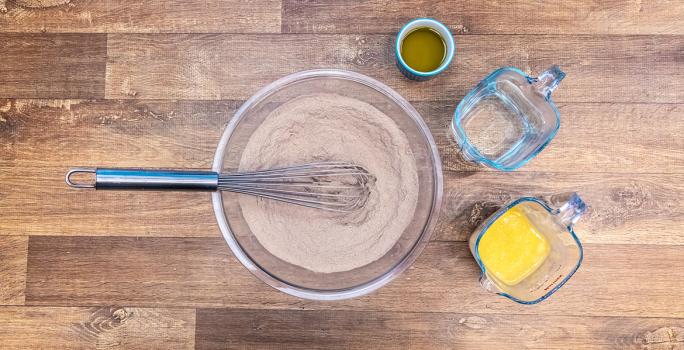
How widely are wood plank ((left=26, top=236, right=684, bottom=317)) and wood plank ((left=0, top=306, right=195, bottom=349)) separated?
22mm

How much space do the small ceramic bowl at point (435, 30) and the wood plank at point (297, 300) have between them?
1.14ft

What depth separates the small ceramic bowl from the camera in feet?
3.27

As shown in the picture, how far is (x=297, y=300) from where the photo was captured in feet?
3.42

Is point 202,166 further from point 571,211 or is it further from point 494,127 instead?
point 571,211

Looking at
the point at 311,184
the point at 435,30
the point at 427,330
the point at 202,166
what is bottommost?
the point at 427,330

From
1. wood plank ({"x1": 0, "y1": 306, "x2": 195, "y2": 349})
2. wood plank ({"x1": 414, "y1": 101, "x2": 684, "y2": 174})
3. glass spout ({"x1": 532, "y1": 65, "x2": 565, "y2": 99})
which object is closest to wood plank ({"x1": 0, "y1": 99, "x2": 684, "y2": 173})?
wood plank ({"x1": 414, "y1": 101, "x2": 684, "y2": 174})

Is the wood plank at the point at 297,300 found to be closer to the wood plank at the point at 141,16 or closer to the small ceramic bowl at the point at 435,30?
the small ceramic bowl at the point at 435,30

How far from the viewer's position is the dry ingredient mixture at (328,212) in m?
0.98

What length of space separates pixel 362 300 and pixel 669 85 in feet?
2.58

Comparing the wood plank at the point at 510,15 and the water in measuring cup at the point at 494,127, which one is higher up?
the wood plank at the point at 510,15

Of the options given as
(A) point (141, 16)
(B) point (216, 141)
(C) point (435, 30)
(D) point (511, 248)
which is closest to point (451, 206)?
(D) point (511, 248)

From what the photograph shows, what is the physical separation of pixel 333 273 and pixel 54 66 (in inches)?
29.3

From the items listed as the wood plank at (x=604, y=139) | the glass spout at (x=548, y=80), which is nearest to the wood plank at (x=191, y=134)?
the wood plank at (x=604, y=139)

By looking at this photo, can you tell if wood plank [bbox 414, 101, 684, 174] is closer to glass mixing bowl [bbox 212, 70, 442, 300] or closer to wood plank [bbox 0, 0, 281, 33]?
glass mixing bowl [bbox 212, 70, 442, 300]
